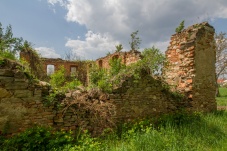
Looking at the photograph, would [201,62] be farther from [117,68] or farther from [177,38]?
[117,68]

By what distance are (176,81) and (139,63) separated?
208cm

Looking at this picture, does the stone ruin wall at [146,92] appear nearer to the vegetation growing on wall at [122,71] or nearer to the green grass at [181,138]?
the vegetation growing on wall at [122,71]

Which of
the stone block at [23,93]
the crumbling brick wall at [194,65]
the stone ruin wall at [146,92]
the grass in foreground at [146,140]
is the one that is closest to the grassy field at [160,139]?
the grass in foreground at [146,140]

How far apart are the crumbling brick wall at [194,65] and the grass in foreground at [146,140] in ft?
4.82

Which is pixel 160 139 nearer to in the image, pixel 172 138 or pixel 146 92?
pixel 172 138

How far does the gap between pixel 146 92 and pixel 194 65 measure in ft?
7.52

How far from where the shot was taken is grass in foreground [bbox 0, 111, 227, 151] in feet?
12.2

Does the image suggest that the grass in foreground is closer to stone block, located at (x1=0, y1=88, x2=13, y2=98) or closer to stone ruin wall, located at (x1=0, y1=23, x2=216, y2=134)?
stone ruin wall, located at (x1=0, y1=23, x2=216, y2=134)

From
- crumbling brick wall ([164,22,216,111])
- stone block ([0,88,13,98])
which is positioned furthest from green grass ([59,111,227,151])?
stone block ([0,88,13,98])

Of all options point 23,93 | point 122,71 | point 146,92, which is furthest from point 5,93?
point 146,92

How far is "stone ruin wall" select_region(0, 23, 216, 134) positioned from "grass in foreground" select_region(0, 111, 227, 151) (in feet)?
1.04

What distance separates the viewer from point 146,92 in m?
5.54

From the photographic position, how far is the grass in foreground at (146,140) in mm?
3705

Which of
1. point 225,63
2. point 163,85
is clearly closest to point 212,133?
point 163,85
